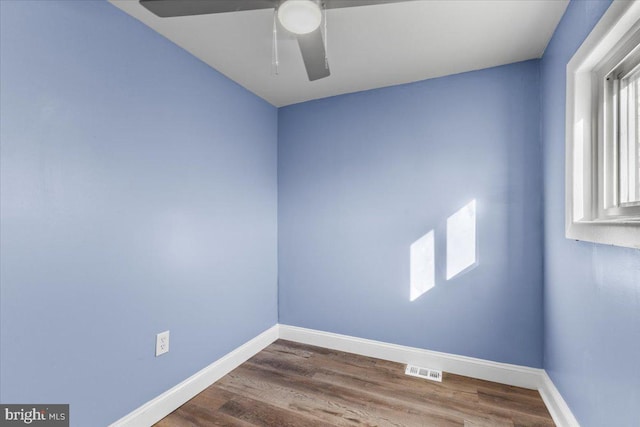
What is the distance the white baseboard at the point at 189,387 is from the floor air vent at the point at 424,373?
4.14ft

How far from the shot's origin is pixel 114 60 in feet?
5.06

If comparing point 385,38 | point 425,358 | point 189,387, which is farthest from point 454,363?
point 385,38

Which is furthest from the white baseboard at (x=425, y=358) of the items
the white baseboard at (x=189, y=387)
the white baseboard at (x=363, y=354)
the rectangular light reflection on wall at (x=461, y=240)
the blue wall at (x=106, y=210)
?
the blue wall at (x=106, y=210)

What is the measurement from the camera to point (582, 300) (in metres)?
1.40

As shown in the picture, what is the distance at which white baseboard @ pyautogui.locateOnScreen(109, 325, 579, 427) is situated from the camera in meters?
1.66

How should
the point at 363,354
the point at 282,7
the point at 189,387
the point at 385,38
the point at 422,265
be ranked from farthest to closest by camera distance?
the point at 363,354 → the point at 422,265 → the point at 189,387 → the point at 385,38 → the point at 282,7

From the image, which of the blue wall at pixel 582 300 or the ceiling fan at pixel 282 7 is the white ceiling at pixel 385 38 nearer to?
the blue wall at pixel 582 300

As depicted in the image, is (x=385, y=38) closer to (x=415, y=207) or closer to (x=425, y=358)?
(x=415, y=207)

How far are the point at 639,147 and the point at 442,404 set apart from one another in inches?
66.5

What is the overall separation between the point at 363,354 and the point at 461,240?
1249mm

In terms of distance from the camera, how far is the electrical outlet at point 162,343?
69.0 inches

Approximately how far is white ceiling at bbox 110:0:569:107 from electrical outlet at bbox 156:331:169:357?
1813 mm

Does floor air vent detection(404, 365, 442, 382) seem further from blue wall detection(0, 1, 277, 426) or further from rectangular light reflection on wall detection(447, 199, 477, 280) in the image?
blue wall detection(0, 1, 277, 426)

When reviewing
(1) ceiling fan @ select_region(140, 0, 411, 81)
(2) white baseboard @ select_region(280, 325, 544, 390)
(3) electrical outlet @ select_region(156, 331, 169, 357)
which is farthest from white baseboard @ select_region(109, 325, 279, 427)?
(1) ceiling fan @ select_region(140, 0, 411, 81)
